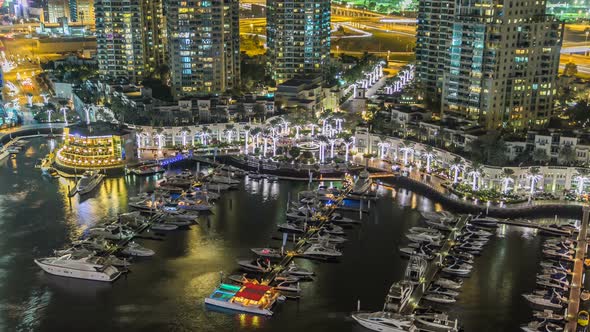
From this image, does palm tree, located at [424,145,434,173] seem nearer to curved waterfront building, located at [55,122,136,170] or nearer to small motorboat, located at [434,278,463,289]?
small motorboat, located at [434,278,463,289]

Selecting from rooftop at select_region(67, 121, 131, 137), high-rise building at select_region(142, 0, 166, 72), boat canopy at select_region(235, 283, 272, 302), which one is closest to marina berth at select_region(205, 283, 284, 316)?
boat canopy at select_region(235, 283, 272, 302)

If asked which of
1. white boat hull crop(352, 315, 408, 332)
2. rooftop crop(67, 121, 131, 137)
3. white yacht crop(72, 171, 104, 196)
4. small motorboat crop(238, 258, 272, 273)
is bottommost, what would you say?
white boat hull crop(352, 315, 408, 332)

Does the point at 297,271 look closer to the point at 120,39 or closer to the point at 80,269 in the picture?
the point at 80,269

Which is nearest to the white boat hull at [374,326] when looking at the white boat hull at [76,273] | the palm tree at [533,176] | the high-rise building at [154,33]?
the white boat hull at [76,273]

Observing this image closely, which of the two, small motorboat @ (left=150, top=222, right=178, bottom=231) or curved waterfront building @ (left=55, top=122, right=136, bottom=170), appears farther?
curved waterfront building @ (left=55, top=122, right=136, bottom=170)

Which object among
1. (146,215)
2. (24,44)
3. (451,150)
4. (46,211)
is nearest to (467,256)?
(451,150)

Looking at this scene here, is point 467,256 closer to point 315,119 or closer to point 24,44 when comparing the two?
point 315,119
